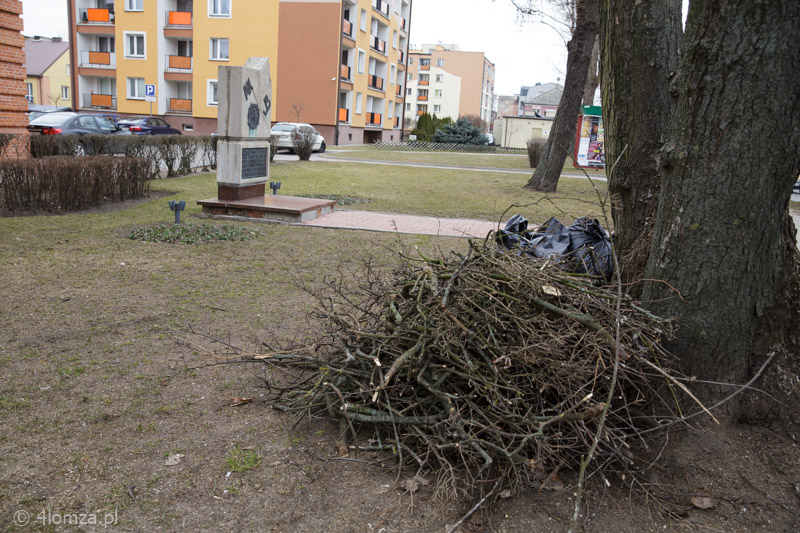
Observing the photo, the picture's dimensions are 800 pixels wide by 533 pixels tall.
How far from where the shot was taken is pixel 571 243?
4320mm

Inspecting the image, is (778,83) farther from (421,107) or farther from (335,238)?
(421,107)

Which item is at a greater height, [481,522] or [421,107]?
[421,107]

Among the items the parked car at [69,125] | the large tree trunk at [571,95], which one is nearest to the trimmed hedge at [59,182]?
the parked car at [69,125]

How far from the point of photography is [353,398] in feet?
10.8

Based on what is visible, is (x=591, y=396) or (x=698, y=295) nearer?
(x=591, y=396)

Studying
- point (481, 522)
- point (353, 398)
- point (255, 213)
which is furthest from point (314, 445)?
point (255, 213)

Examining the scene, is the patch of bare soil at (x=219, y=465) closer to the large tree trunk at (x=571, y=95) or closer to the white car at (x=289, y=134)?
the large tree trunk at (x=571, y=95)

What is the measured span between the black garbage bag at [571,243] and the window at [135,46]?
4175cm

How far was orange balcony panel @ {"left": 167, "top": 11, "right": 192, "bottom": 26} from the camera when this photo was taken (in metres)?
39.4

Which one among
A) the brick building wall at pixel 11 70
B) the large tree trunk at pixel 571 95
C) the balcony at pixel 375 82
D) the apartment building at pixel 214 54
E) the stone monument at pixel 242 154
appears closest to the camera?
the stone monument at pixel 242 154

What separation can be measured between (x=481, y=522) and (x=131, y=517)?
1.50m

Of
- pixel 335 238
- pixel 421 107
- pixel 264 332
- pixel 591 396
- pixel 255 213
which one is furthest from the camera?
pixel 421 107

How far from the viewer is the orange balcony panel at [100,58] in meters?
42.8

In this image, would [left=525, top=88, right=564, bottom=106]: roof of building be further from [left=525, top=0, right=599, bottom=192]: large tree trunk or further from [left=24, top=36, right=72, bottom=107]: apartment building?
[left=525, top=0, right=599, bottom=192]: large tree trunk
